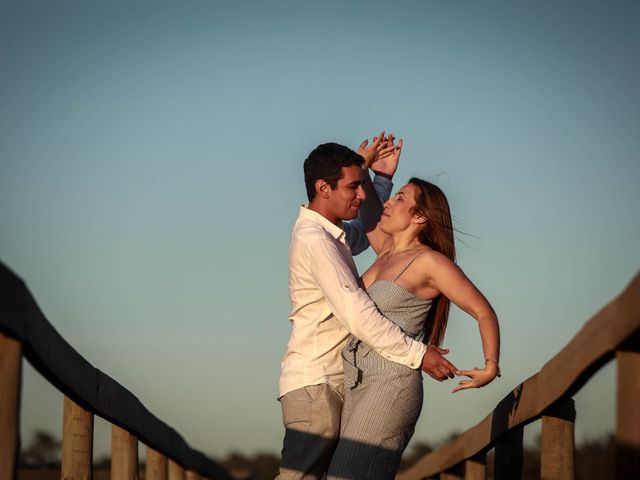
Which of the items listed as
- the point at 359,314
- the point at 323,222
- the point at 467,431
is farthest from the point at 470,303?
the point at 467,431

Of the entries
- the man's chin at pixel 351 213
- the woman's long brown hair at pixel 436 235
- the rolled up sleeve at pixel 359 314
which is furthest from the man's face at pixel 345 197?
the rolled up sleeve at pixel 359 314

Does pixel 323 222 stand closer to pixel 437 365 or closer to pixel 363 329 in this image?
pixel 363 329

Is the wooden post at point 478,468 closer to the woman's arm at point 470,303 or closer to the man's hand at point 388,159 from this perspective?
the man's hand at point 388,159

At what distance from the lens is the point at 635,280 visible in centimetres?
265

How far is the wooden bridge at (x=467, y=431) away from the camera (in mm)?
2857

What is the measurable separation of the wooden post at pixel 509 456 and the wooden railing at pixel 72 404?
5.34 feet

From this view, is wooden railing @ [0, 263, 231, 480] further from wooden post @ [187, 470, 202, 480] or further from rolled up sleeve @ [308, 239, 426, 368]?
wooden post @ [187, 470, 202, 480]

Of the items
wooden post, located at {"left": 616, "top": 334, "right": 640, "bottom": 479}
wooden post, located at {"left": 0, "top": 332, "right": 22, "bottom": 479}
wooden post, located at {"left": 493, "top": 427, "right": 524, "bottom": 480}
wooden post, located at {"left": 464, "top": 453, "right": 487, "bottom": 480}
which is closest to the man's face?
wooden post, located at {"left": 493, "top": 427, "right": 524, "bottom": 480}

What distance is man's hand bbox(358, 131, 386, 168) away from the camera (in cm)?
589

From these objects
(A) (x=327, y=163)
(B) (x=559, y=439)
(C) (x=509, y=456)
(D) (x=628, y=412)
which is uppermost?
(A) (x=327, y=163)

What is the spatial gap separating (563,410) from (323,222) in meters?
1.29

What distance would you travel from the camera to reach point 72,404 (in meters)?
4.62

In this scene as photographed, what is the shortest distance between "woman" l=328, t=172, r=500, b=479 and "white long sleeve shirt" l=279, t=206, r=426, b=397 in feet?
0.27

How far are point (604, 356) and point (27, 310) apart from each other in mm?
1455
